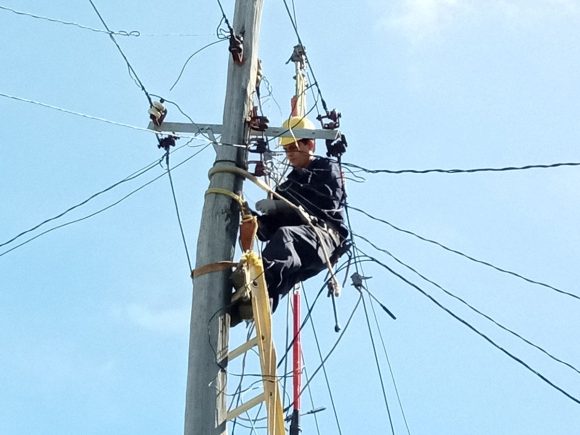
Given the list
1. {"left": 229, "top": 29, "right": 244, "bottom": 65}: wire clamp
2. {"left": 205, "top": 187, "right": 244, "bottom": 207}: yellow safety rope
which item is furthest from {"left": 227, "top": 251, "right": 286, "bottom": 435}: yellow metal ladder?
{"left": 229, "top": 29, "right": 244, "bottom": 65}: wire clamp

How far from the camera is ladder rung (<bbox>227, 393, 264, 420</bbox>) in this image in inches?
268

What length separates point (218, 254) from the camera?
287 inches

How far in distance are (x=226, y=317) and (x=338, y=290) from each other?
1.28 meters

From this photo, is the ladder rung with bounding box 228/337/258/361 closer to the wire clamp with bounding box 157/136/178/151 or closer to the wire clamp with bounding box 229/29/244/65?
the wire clamp with bounding box 157/136/178/151

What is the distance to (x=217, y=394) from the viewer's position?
6.79 meters

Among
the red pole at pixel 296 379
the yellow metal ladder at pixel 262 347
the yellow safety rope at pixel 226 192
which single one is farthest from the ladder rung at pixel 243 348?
the red pole at pixel 296 379

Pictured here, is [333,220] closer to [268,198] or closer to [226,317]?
[268,198]

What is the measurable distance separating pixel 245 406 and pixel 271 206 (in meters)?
1.69

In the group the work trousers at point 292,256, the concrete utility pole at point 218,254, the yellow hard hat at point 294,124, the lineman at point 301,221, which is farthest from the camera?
the yellow hard hat at point 294,124

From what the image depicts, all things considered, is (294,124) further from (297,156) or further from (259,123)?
(259,123)

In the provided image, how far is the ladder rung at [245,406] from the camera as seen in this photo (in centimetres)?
681

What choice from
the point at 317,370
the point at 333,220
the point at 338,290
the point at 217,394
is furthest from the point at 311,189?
the point at 217,394

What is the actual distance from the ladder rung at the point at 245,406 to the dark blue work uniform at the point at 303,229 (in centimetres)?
73

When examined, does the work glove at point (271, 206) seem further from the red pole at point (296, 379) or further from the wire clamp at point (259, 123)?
the red pole at point (296, 379)
